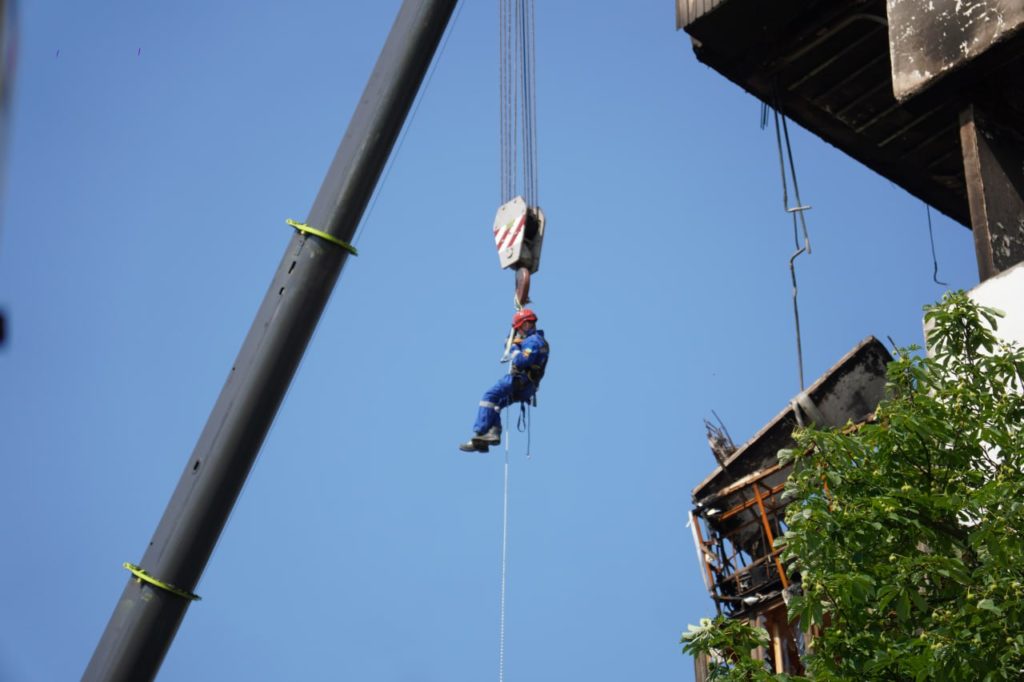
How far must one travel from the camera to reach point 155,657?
9.37m

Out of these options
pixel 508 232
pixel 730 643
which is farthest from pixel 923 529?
pixel 508 232

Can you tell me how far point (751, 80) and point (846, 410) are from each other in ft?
18.5

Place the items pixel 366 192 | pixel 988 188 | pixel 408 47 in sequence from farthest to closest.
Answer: pixel 988 188 → pixel 408 47 → pixel 366 192

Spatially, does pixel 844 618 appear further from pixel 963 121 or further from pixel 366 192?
pixel 963 121

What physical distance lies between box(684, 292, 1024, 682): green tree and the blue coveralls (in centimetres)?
634

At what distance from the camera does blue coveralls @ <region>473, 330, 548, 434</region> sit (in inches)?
653

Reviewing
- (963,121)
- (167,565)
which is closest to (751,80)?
(963,121)

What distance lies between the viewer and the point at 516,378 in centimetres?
1667

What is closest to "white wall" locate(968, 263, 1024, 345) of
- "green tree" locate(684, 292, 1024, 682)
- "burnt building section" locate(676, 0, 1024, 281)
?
"burnt building section" locate(676, 0, 1024, 281)

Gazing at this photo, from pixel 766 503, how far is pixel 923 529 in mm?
11131

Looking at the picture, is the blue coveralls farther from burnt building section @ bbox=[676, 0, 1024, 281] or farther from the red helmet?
burnt building section @ bbox=[676, 0, 1024, 281]

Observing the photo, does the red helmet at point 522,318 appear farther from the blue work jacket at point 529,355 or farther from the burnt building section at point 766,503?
the burnt building section at point 766,503

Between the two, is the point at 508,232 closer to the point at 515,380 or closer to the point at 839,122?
the point at 515,380

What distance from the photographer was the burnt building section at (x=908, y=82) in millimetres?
15508
